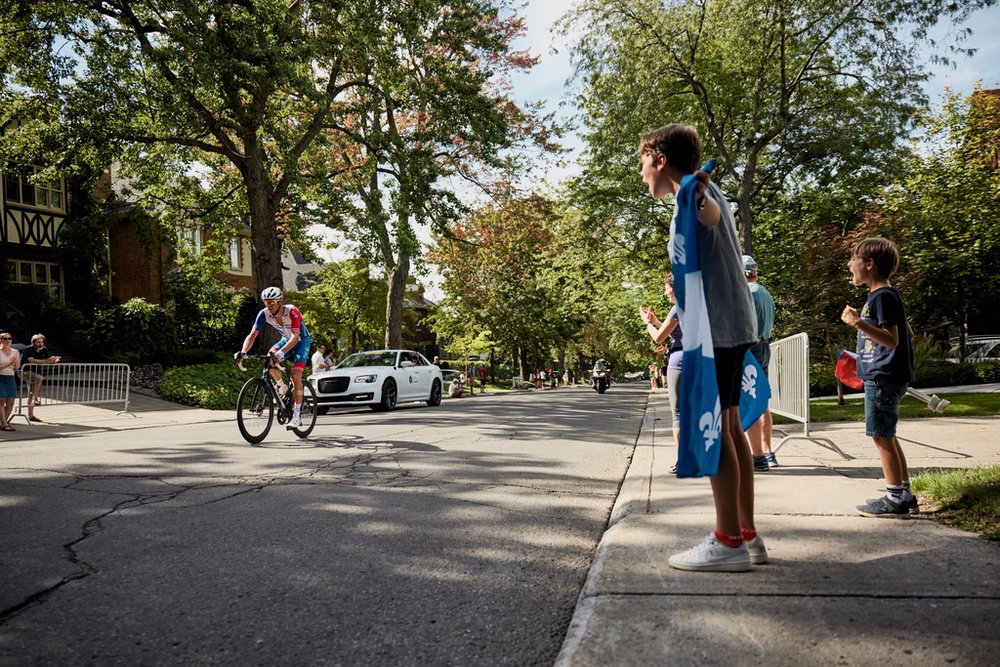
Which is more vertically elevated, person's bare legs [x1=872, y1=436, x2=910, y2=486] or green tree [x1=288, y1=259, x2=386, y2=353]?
green tree [x1=288, y1=259, x2=386, y2=353]

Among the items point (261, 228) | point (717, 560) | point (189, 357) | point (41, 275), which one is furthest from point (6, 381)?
point (41, 275)

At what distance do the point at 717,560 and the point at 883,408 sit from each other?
180 centimetres

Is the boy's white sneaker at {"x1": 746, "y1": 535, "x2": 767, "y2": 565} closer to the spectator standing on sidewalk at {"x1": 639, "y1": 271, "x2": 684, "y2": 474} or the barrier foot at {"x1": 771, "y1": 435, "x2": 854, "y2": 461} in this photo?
the spectator standing on sidewalk at {"x1": 639, "y1": 271, "x2": 684, "y2": 474}

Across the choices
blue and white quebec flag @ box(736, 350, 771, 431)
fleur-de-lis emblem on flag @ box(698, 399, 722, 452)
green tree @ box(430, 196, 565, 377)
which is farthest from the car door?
green tree @ box(430, 196, 565, 377)

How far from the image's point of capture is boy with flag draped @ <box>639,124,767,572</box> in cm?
307

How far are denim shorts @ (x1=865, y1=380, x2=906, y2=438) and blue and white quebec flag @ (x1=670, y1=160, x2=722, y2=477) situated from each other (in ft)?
5.91

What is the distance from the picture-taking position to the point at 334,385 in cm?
1662

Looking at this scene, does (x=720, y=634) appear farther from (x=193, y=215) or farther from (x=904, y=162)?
(x=193, y=215)

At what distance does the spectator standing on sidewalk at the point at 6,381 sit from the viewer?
11477 millimetres

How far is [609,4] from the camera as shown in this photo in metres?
17.5

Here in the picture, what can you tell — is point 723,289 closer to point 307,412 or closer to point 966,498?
point 966,498

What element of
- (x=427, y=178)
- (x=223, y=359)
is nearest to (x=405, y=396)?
(x=427, y=178)

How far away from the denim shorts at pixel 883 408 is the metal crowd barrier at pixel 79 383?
13.2 m

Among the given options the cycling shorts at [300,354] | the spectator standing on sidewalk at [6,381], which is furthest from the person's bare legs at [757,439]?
the spectator standing on sidewalk at [6,381]
